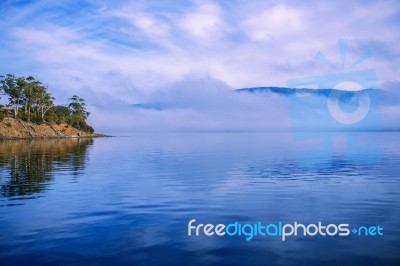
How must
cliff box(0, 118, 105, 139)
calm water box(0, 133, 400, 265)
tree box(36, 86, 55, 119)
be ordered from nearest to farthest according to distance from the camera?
calm water box(0, 133, 400, 265), cliff box(0, 118, 105, 139), tree box(36, 86, 55, 119)

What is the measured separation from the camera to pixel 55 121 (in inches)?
7667

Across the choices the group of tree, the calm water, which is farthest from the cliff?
the calm water

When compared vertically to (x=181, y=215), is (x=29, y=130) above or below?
above

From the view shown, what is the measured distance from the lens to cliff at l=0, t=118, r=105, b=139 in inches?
6133

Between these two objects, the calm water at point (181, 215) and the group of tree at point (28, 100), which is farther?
the group of tree at point (28, 100)

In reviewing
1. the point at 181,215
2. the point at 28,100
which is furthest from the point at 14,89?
the point at 181,215

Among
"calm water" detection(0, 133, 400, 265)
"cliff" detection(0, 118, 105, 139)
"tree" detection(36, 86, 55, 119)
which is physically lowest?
"calm water" detection(0, 133, 400, 265)

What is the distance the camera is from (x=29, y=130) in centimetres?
16950

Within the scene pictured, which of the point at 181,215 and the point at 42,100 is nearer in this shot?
the point at 181,215

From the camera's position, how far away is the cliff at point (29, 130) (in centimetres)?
15577

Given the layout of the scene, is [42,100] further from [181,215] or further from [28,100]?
[181,215]

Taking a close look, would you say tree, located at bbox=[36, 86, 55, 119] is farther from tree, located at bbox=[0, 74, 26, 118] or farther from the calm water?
the calm water

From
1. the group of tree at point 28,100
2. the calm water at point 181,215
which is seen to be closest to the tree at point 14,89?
the group of tree at point 28,100

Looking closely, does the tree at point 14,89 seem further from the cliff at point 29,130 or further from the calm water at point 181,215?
the calm water at point 181,215
